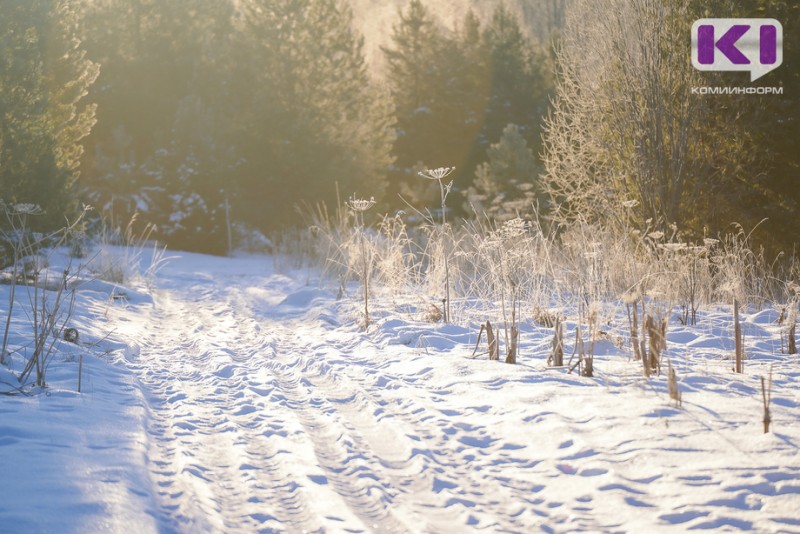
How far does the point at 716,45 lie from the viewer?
997cm

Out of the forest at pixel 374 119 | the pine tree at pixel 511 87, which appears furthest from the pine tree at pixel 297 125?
the pine tree at pixel 511 87

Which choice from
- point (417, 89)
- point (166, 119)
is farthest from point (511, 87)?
point (166, 119)

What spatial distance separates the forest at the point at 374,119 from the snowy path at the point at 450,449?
493 centimetres

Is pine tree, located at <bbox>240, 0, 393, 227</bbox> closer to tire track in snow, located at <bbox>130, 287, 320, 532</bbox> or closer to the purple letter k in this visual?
the purple letter k

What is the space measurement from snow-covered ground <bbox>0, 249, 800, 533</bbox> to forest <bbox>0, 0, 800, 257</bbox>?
423cm

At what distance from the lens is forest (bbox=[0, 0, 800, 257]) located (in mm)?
9945

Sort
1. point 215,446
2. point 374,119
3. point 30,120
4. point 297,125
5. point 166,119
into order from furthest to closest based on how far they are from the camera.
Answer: point 374,119 → point 166,119 → point 297,125 → point 30,120 → point 215,446

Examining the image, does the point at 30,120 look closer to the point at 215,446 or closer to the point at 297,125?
the point at 215,446

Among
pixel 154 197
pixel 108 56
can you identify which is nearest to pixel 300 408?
pixel 154 197

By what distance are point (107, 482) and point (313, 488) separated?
949 millimetres

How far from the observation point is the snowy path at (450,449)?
118 inches

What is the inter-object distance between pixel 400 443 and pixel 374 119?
22175 millimetres

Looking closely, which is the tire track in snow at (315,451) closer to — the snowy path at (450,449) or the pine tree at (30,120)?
the snowy path at (450,449)


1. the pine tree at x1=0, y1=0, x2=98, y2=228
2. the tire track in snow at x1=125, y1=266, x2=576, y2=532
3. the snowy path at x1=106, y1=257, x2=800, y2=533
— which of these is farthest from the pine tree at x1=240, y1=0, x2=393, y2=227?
the snowy path at x1=106, y1=257, x2=800, y2=533
